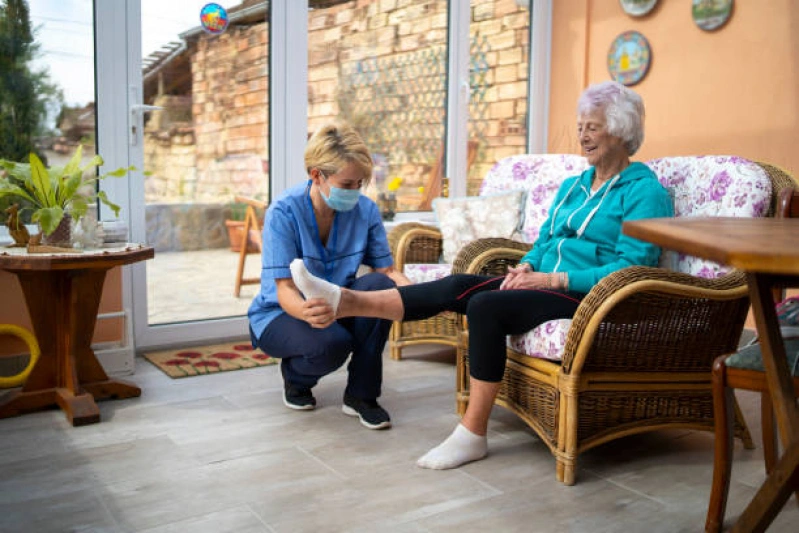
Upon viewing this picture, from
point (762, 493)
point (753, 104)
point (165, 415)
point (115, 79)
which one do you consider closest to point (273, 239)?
point (165, 415)

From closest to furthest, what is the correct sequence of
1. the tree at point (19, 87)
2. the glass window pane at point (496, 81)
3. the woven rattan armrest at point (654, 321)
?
1. the woven rattan armrest at point (654, 321)
2. the tree at point (19, 87)
3. the glass window pane at point (496, 81)

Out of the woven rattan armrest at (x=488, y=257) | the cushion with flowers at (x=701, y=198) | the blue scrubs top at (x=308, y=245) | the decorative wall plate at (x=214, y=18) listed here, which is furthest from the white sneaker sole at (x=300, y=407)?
the decorative wall plate at (x=214, y=18)

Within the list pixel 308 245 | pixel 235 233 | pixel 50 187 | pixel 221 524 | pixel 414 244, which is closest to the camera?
pixel 221 524

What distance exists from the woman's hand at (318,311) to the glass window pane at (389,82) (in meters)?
2.02

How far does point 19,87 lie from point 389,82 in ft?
6.39

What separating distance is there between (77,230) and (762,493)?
2.31 m

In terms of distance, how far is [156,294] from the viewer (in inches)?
141

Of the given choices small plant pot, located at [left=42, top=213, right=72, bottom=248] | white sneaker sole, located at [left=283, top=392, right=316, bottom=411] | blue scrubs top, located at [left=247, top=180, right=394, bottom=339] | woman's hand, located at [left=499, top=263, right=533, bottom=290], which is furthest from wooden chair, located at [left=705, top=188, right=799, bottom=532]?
small plant pot, located at [left=42, top=213, right=72, bottom=248]

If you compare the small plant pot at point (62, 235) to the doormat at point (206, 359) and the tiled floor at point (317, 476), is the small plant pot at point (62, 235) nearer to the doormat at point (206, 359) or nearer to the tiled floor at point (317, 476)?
the tiled floor at point (317, 476)

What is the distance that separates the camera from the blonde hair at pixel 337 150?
2.37 meters

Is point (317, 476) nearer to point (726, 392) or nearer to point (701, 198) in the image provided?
point (726, 392)

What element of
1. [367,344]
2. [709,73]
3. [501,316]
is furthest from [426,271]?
[709,73]

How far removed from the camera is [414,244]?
11.5 ft

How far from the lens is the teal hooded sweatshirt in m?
2.25
